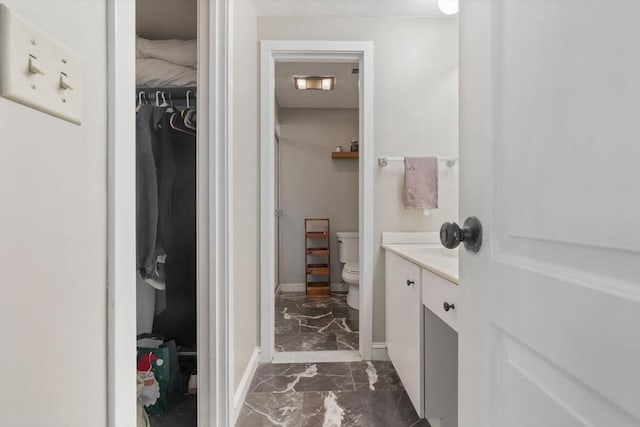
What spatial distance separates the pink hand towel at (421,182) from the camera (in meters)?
2.02

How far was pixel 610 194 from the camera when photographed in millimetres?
327

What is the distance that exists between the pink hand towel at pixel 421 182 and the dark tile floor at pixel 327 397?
114cm

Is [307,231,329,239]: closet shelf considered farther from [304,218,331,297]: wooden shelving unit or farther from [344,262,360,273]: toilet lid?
[344,262,360,273]: toilet lid

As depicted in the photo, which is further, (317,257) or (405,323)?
(317,257)

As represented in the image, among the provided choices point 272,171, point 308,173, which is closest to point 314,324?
point 272,171

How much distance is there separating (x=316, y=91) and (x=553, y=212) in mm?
3304

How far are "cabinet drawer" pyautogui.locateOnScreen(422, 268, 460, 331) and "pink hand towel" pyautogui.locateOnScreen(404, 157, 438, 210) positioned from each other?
2.71ft

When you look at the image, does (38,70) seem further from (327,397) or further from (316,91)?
(316,91)

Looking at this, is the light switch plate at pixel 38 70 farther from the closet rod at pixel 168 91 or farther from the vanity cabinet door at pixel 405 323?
the closet rod at pixel 168 91

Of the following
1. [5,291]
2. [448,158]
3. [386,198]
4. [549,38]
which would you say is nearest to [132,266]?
[5,291]

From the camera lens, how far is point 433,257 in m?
1.48

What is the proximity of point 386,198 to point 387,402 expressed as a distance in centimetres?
126

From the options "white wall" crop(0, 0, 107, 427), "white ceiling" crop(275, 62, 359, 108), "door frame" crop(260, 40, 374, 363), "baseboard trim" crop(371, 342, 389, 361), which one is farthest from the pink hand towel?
"white wall" crop(0, 0, 107, 427)

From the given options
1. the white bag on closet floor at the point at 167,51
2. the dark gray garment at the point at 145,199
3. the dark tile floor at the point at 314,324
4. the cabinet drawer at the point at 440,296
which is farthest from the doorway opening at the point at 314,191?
the cabinet drawer at the point at 440,296
